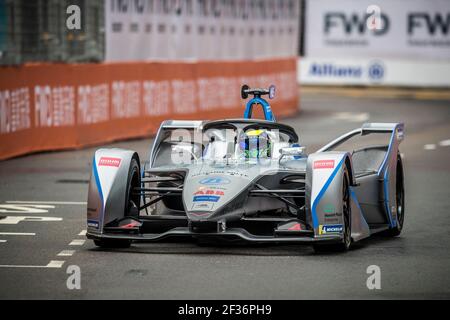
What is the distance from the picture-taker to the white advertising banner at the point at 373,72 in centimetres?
4097

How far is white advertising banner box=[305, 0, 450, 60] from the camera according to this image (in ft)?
135

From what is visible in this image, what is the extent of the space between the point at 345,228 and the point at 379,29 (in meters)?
31.3

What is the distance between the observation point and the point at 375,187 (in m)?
12.3

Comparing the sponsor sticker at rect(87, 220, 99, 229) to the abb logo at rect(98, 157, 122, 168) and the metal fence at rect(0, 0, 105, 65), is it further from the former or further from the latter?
the metal fence at rect(0, 0, 105, 65)

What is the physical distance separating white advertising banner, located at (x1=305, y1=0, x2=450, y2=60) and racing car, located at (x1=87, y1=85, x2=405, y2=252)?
2839cm

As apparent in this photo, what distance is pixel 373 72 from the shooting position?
1640 inches

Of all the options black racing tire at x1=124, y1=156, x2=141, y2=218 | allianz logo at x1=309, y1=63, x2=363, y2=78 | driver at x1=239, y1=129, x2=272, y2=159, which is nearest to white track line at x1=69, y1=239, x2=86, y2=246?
black racing tire at x1=124, y1=156, x2=141, y2=218

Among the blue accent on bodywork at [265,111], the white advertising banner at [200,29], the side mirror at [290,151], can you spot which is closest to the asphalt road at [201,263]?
the side mirror at [290,151]

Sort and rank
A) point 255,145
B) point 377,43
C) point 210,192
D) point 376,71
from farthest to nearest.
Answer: point 377,43, point 376,71, point 255,145, point 210,192

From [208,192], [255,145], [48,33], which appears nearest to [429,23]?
[48,33]

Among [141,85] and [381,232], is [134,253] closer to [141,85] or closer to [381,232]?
[381,232]

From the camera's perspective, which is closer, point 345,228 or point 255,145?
point 345,228

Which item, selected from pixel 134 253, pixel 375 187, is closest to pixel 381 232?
pixel 375 187

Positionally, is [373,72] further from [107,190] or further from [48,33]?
[107,190]
